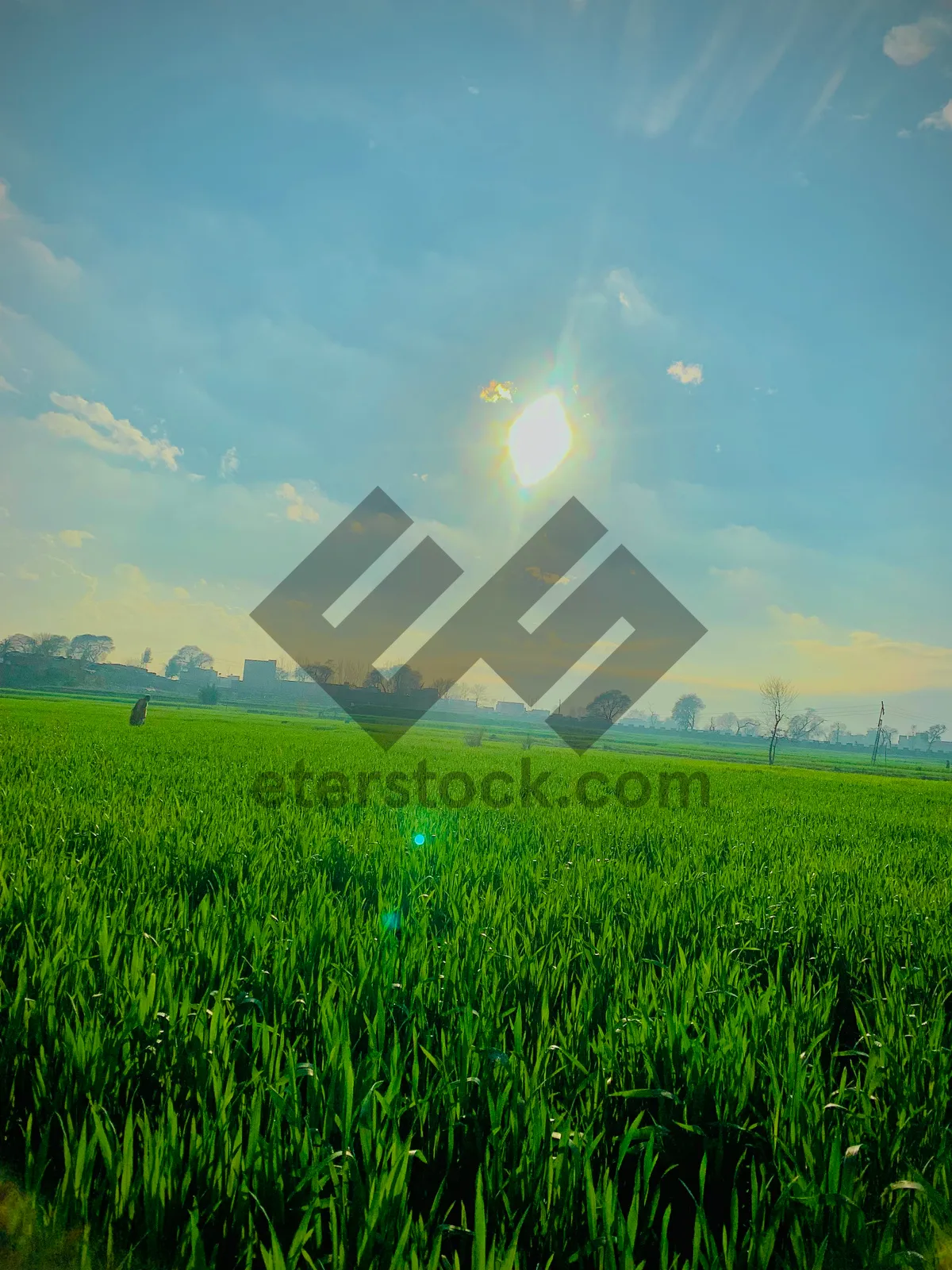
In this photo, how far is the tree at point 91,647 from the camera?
118 meters

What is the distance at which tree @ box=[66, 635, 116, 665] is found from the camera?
117500 millimetres

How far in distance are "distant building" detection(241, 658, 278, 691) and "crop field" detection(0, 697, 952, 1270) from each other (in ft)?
375

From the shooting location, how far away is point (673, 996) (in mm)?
2920

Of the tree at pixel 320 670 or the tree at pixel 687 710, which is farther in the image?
the tree at pixel 687 710

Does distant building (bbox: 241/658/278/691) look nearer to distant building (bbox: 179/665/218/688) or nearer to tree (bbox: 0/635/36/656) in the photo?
distant building (bbox: 179/665/218/688)

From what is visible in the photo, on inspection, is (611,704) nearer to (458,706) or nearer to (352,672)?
(352,672)

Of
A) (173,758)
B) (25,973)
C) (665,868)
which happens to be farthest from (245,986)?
(173,758)

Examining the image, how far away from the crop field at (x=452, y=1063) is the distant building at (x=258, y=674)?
114194 mm

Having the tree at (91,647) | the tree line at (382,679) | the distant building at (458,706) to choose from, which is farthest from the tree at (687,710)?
the tree at (91,647)

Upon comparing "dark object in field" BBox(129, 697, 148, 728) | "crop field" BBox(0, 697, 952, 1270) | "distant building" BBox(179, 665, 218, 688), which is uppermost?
"crop field" BBox(0, 697, 952, 1270)

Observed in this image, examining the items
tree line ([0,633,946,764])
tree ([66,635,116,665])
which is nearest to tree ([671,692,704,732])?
tree line ([0,633,946,764])

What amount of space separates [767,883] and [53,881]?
18.6 feet

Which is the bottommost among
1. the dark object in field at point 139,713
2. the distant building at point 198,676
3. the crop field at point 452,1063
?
the distant building at point 198,676

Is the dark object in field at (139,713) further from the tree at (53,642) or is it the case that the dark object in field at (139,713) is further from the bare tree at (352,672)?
Answer: the tree at (53,642)
